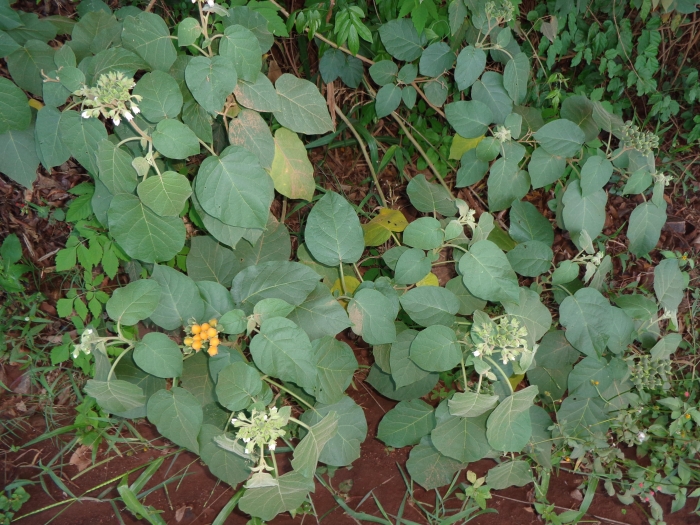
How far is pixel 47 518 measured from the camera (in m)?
1.87

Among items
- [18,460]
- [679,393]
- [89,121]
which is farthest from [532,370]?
[18,460]

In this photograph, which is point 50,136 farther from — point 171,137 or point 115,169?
point 171,137

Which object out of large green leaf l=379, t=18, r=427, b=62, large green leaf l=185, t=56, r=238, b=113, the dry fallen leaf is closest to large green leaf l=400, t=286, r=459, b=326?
large green leaf l=185, t=56, r=238, b=113

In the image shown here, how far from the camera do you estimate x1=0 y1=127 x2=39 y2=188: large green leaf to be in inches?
63.5

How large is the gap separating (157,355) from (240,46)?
0.85m

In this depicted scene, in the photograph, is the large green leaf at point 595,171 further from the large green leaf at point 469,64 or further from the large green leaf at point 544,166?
the large green leaf at point 469,64

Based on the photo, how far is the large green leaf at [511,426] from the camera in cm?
157

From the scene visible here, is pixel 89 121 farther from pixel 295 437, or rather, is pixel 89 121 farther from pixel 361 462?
pixel 361 462

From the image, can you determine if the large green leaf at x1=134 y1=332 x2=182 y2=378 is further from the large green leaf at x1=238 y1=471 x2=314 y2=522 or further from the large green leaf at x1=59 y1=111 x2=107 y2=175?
the large green leaf at x1=59 y1=111 x2=107 y2=175

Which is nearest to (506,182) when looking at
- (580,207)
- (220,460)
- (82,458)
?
(580,207)

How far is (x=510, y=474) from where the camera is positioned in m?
1.83

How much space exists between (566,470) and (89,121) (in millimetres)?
2014

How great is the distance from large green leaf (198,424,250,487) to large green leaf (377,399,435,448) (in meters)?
0.50

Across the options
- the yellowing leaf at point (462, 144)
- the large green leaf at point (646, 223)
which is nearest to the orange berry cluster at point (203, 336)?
the yellowing leaf at point (462, 144)
